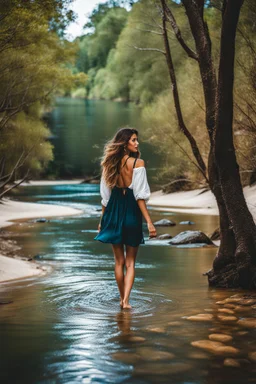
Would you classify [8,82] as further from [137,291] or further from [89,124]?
[89,124]

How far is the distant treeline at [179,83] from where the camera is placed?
16.8 meters

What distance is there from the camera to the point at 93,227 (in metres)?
20.9

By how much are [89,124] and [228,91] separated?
6481 centimetres

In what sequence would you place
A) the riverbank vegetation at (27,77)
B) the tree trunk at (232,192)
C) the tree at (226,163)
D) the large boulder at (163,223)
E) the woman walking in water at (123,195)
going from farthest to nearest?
the large boulder at (163,223) < the riverbank vegetation at (27,77) < the tree trunk at (232,192) < the tree at (226,163) < the woman walking in water at (123,195)

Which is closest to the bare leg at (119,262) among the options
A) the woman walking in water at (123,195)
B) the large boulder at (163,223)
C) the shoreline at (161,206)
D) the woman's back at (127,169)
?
the woman walking in water at (123,195)

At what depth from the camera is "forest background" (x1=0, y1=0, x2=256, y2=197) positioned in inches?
641

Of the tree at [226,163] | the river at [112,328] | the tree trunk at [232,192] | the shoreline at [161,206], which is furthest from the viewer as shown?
the shoreline at [161,206]

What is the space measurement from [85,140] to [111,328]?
180 feet

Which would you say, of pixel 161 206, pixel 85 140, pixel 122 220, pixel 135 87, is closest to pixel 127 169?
pixel 122 220

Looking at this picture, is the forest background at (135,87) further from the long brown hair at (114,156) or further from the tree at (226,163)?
the long brown hair at (114,156)

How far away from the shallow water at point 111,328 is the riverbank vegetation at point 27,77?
23.6ft

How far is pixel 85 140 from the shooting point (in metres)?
61.0

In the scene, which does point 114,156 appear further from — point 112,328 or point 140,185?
point 112,328

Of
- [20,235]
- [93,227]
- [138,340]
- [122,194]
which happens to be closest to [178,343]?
[138,340]
